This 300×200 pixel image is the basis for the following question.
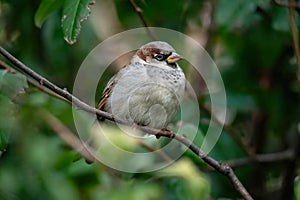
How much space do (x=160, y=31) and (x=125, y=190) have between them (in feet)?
2.45

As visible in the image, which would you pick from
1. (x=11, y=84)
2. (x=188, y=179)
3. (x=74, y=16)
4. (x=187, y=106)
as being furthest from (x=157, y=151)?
(x=74, y=16)

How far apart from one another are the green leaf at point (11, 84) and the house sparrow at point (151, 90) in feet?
0.78

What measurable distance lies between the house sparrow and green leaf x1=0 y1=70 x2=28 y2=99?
0.78ft

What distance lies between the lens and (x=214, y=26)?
10.7 feet

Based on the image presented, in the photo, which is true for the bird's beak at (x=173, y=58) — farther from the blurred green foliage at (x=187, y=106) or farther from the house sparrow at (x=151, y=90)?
the blurred green foliage at (x=187, y=106)

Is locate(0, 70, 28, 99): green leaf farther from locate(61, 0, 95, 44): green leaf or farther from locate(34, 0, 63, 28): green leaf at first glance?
locate(61, 0, 95, 44): green leaf

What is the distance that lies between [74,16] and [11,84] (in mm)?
334

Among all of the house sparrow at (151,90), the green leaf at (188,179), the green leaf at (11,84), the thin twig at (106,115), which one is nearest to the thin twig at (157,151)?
the green leaf at (188,179)

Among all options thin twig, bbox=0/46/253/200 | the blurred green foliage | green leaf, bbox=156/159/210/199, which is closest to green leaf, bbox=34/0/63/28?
the blurred green foliage

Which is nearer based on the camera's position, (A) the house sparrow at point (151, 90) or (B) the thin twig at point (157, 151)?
(A) the house sparrow at point (151, 90)

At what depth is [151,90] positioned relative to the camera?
1925 mm

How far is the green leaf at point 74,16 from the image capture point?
1.69m

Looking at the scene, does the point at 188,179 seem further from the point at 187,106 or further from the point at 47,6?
the point at 47,6

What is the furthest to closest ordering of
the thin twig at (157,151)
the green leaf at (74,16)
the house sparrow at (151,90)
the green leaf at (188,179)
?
the thin twig at (157,151), the green leaf at (188,179), the house sparrow at (151,90), the green leaf at (74,16)
